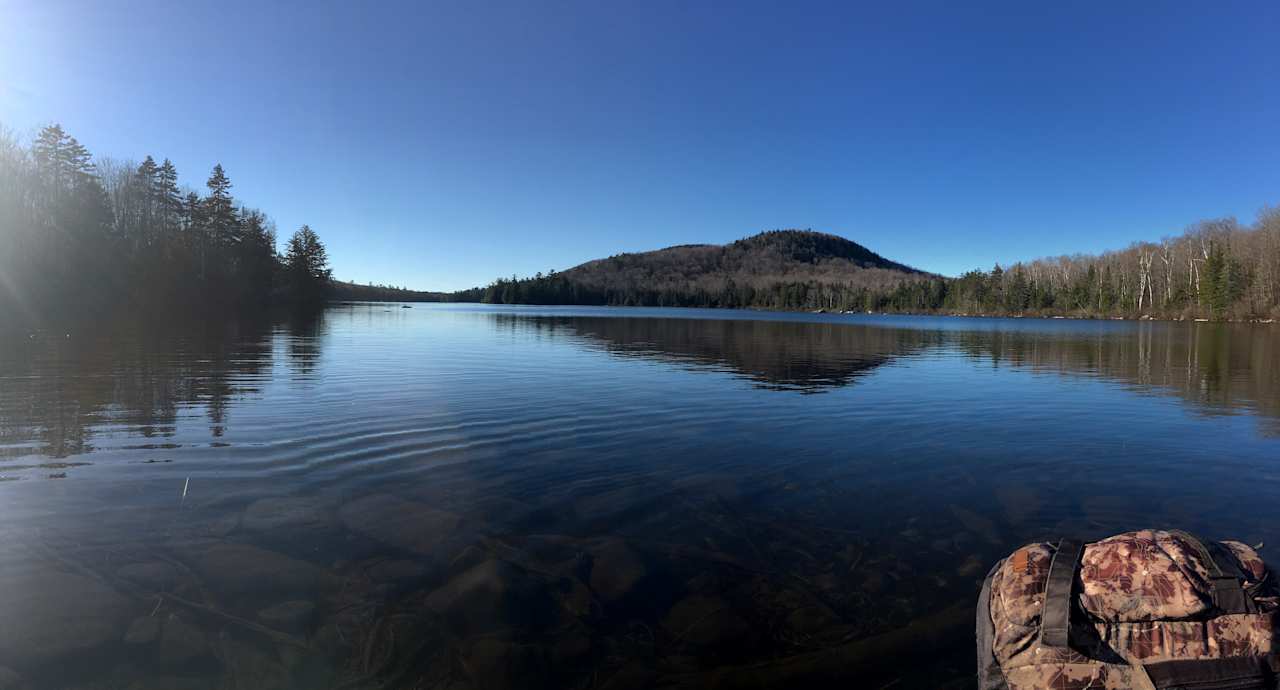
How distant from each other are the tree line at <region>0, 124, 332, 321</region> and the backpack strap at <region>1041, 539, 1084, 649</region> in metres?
60.5

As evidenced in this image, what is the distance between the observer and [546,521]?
25.7 ft

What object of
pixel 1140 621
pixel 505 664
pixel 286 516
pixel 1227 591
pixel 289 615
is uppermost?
pixel 1227 591

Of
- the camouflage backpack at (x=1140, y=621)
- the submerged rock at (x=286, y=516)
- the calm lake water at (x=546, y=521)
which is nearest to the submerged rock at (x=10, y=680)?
the calm lake water at (x=546, y=521)

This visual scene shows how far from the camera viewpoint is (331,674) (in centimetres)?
461

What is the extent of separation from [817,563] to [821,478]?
344 centimetres

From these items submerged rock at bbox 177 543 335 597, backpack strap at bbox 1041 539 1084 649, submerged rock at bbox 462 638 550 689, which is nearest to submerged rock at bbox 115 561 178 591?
submerged rock at bbox 177 543 335 597

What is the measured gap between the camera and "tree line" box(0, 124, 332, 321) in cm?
4881

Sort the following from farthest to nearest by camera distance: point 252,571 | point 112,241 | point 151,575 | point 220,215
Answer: point 220,215 → point 112,241 → point 252,571 → point 151,575

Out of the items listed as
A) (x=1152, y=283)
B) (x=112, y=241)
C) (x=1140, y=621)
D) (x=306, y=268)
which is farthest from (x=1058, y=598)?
(x=1152, y=283)

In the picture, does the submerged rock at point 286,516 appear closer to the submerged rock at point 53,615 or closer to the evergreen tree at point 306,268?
the submerged rock at point 53,615

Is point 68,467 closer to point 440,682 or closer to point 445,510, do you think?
point 445,510

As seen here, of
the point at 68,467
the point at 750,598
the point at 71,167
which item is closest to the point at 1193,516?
the point at 750,598

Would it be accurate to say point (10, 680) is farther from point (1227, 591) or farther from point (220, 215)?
point (220, 215)

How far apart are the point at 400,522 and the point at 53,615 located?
3.17 metres
